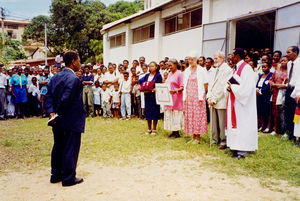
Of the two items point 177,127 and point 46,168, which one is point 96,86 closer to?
point 177,127

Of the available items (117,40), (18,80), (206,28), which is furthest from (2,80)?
(117,40)

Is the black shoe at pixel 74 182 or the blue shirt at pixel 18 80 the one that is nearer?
the black shoe at pixel 74 182

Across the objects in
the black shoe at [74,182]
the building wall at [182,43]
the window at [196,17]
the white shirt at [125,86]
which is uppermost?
the window at [196,17]

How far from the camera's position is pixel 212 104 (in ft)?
19.3

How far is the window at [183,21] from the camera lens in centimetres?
1312

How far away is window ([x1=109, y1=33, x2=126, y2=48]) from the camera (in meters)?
21.6

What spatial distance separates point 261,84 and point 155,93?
10.1ft

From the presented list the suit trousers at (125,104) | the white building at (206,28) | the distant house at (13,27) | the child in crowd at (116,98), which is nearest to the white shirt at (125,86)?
the suit trousers at (125,104)

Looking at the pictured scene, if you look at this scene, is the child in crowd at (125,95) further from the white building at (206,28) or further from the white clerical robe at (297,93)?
the white clerical robe at (297,93)

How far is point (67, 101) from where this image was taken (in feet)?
12.6

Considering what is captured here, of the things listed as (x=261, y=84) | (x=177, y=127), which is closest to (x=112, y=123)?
(x=177, y=127)

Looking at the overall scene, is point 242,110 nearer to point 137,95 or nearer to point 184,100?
point 184,100

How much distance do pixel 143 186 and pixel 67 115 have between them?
5.03 ft

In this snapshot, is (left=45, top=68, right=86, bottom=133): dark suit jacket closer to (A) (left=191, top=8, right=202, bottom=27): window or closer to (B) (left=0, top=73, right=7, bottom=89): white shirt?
(B) (left=0, top=73, right=7, bottom=89): white shirt
